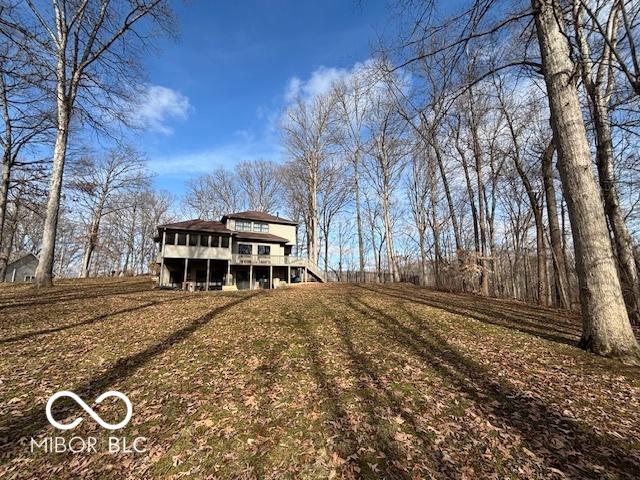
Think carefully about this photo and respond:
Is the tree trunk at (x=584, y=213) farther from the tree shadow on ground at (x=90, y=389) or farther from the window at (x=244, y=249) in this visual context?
the window at (x=244, y=249)

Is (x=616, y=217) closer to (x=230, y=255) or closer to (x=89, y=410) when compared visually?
(x=89, y=410)

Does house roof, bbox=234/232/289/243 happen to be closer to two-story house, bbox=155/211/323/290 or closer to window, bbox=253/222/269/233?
two-story house, bbox=155/211/323/290

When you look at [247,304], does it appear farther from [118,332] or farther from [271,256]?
[271,256]

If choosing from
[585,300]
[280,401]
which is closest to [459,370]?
[585,300]

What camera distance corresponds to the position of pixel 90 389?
437 cm

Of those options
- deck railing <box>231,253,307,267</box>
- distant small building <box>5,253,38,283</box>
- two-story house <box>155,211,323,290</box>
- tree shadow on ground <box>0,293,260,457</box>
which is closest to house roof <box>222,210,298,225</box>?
two-story house <box>155,211,323,290</box>

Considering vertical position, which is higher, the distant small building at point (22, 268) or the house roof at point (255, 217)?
the house roof at point (255, 217)

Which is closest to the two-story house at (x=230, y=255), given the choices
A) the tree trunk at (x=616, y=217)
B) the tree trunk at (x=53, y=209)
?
the tree trunk at (x=53, y=209)

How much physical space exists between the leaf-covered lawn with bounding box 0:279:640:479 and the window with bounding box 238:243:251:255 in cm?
1926

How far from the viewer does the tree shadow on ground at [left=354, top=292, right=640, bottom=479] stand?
281cm

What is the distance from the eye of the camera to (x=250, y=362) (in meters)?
5.37

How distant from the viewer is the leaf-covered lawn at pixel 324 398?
116 inches

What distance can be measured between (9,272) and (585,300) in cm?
5789

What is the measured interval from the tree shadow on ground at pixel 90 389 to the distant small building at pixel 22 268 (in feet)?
157
